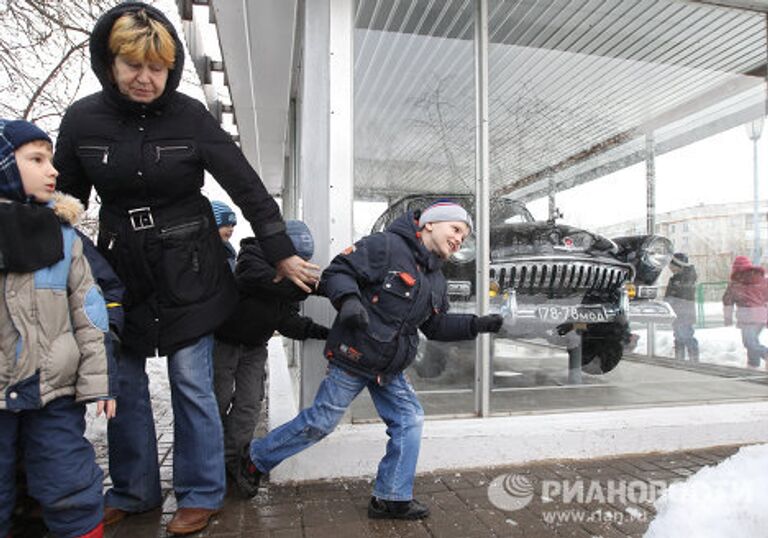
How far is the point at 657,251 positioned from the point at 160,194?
382cm

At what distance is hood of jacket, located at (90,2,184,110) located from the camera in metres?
2.19

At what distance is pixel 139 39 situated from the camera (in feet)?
7.04

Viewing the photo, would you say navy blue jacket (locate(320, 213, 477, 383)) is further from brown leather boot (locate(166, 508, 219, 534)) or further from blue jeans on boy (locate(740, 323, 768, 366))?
blue jeans on boy (locate(740, 323, 768, 366))

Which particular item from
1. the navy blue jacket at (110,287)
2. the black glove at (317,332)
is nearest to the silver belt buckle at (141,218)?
the navy blue jacket at (110,287)

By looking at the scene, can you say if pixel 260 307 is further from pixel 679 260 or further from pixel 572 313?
pixel 679 260

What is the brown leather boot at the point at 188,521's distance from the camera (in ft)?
7.84

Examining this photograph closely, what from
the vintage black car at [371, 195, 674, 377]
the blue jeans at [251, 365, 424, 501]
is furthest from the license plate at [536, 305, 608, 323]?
the blue jeans at [251, 365, 424, 501]

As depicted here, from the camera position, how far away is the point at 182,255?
2.36 m

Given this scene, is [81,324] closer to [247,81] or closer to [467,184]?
[467,184]

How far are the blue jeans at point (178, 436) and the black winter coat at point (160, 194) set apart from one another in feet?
0.43

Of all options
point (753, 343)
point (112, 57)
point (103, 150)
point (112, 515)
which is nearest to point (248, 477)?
point (112, 515)

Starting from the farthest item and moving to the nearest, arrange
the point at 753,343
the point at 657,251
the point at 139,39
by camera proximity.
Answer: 1. the point at 753,343
2. the point at 657,251
3. the point at 139,39

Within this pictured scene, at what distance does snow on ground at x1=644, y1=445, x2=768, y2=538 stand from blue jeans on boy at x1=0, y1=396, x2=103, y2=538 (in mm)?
2001

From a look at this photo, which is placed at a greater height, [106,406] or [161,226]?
[161,226]
